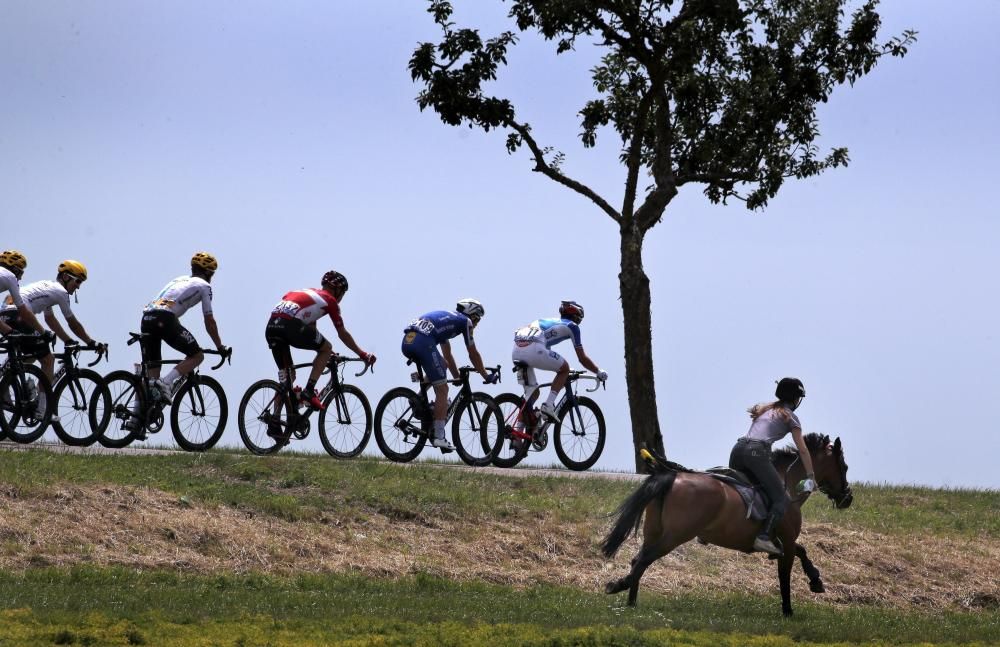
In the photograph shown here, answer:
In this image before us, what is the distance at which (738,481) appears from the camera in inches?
553

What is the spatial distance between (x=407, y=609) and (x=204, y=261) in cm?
789

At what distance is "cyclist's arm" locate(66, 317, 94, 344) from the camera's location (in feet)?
65.2

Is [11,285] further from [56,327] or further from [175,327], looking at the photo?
[175,327]

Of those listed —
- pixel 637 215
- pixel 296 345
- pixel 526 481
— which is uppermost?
pixel 637 215

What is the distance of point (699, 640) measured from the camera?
1180cm

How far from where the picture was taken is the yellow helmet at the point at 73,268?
65.2 ft

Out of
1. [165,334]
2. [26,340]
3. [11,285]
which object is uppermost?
[11,285]

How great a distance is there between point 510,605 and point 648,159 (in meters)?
15.4

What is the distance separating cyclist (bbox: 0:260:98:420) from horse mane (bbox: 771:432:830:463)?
979 cm

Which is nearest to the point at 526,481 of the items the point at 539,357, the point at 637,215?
the point at 539,357

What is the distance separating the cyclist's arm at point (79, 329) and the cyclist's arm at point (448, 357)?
4760mm

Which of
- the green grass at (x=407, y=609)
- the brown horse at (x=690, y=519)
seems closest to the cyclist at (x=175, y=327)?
the green grass at (x=407, y=609)

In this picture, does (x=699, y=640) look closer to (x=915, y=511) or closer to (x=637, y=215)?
(x=915, y=511)

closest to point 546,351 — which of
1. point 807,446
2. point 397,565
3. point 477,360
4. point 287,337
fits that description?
point 477,360
